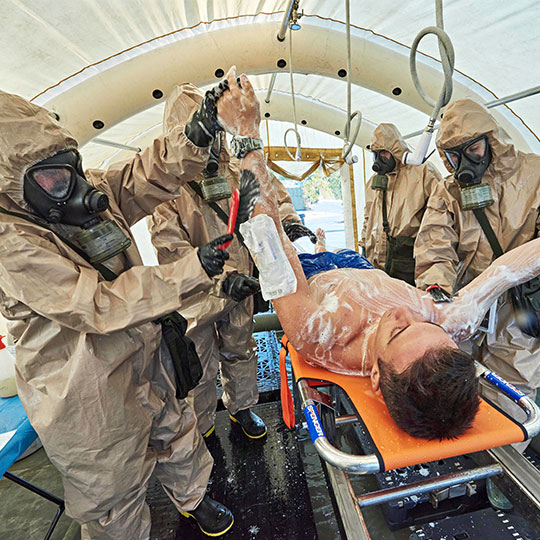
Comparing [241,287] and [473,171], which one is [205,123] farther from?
[473,171]

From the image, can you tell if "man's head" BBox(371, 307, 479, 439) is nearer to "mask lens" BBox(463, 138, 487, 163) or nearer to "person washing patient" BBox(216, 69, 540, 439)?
"person washing patient" BBox(216, 69, 540, 439)

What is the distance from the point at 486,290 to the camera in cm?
135

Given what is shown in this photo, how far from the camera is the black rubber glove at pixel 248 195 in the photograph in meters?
1.26

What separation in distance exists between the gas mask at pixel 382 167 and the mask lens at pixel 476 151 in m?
1.33

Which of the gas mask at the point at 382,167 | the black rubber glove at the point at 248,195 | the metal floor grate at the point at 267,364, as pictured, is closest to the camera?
the black rubber glove at the point at 248,195

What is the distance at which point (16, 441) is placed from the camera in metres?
1.20

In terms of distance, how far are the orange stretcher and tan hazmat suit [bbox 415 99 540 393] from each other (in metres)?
0.76

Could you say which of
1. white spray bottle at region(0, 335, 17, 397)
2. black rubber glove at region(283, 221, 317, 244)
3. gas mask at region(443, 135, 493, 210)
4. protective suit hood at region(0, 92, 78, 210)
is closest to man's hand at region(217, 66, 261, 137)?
protective suit hood at region(0, 92, 78, 210)

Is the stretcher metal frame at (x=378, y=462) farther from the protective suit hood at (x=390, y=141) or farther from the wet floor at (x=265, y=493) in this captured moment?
the protective suit hood at (x=390, y=141)

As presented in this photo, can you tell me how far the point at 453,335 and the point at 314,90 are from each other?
461 cm

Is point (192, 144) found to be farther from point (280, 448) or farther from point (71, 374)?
point (280, 448)

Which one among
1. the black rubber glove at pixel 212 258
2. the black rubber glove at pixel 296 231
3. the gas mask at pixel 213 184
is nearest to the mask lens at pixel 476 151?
the black rubber glove at pixel 296 231

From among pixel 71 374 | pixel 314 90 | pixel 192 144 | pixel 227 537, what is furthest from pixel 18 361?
pixel 314 90

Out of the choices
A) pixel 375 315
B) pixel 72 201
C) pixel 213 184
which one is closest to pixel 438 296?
pixel 375 315
